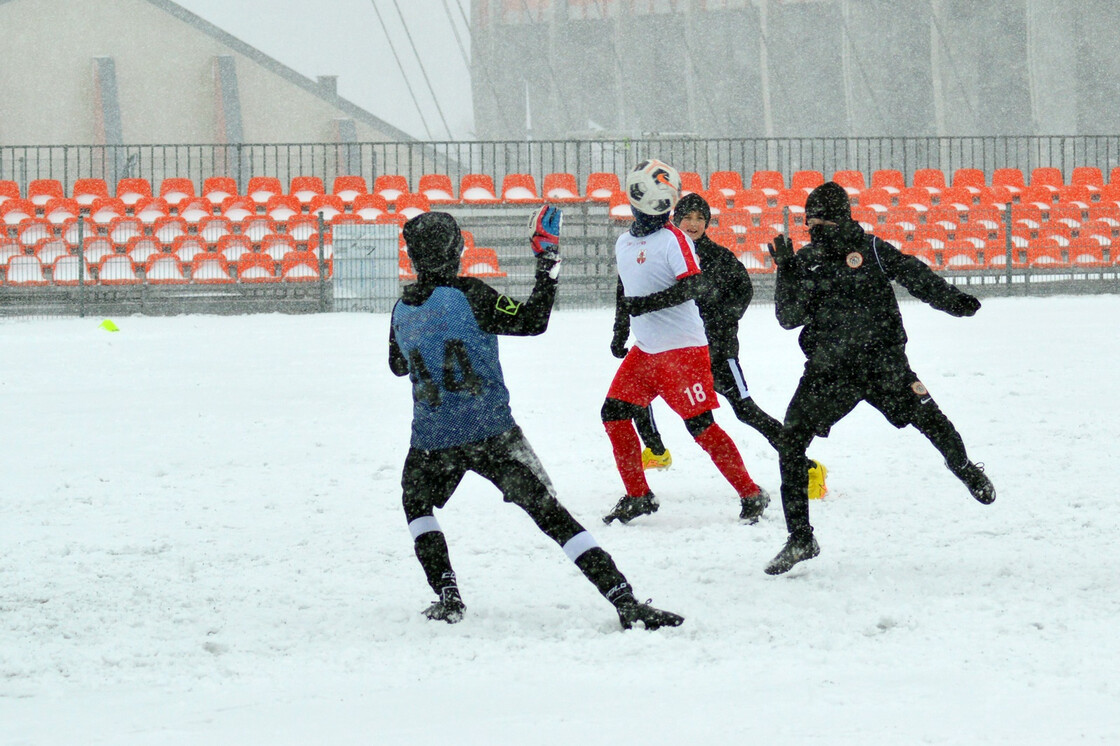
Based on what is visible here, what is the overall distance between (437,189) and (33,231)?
21.9 ft

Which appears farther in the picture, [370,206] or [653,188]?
[370,206]

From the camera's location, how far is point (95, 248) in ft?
65.2

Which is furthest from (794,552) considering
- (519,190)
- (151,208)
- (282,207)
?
(151,208)

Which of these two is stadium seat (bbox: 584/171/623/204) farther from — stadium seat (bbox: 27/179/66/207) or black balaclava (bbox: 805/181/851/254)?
black balaclava (bbox: 805/181/851/254)

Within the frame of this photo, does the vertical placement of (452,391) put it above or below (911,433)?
above

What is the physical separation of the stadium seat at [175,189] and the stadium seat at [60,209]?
144 centimetres

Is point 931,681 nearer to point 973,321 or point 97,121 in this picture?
point 973,321

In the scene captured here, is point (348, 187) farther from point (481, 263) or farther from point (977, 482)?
point (977, 482)

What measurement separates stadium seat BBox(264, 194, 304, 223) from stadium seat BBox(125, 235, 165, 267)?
1.96 m

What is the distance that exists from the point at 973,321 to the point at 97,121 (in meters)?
18.8

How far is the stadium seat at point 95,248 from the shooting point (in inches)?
775

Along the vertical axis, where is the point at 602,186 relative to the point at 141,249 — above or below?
above

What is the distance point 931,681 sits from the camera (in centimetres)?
367

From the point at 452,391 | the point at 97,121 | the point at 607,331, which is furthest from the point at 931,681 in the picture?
the point at 97,121
